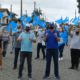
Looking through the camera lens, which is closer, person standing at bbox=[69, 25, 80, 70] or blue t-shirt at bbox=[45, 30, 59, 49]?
blue t-shirt at bbox=[45, 30, 59, 49]

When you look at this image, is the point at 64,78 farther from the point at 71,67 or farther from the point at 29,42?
the point at 71,67

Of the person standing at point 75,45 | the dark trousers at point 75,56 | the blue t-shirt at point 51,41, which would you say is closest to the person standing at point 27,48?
the blue t-shirt at point 51,41

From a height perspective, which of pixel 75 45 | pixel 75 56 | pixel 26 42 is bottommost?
pixel 75 56

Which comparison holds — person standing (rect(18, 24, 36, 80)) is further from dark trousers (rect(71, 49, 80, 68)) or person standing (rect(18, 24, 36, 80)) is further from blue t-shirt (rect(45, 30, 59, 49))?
dark trousers (rect(71, 49, 80, 68))

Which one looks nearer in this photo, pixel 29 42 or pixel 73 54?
pixel 29 42

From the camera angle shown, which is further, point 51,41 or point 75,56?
point 75,56

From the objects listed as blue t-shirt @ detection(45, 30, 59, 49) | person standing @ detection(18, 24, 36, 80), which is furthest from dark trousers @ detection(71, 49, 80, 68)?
person standing @ detection(18, 24, 36, 80)

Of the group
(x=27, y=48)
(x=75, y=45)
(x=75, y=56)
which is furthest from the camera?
(x=75, y=56)

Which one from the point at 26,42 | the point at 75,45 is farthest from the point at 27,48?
the point at 75,45

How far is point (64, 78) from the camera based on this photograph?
44.1 feet

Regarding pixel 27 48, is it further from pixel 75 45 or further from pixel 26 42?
pixel 75 45

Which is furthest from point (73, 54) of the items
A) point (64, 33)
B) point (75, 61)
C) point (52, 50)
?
point (64, 33)

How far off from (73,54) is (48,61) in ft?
9.80

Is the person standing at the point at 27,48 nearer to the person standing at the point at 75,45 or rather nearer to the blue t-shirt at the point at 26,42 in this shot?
the blue t-shirt at the point at 26,42
